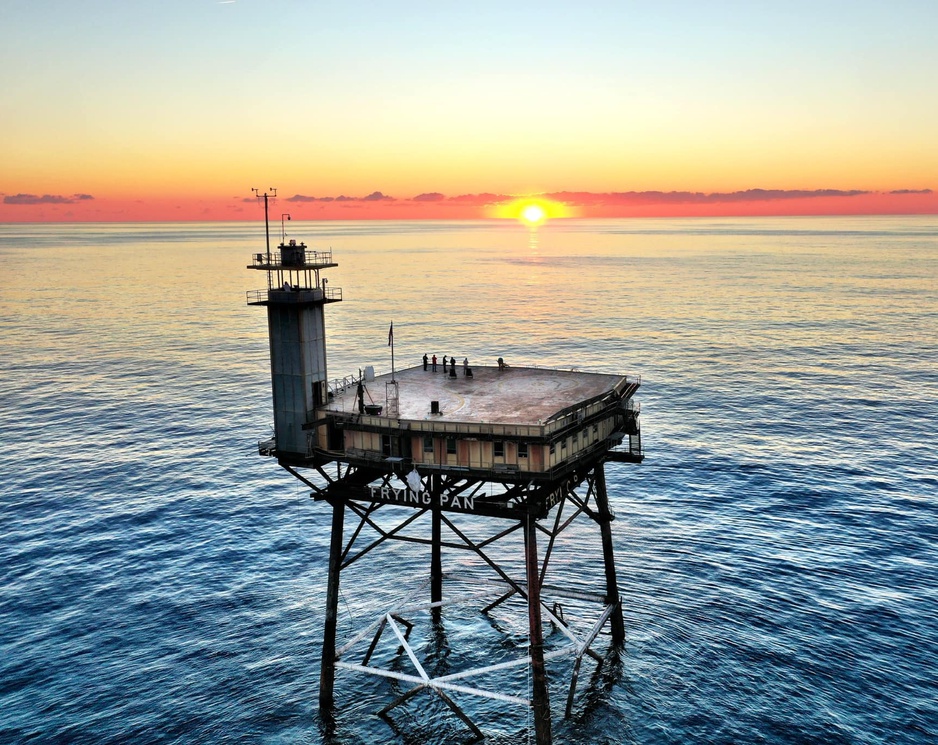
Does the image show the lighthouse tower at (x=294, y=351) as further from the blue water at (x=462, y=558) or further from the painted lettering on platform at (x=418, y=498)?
the blue water at (x=462, y=558)

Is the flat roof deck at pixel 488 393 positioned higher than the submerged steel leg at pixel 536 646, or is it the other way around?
the flat roof deck at pixel 488 393

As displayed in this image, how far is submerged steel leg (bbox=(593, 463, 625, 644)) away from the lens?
48562 millimetres

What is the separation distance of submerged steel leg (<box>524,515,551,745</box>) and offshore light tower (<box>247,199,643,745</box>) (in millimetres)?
56

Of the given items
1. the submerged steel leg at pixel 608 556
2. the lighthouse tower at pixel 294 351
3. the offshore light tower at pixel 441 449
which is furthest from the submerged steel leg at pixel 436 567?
the lighthouse tower at pixel 294 351

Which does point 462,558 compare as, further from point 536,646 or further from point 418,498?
point 536,646

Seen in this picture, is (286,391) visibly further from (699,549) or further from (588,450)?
(699,549)

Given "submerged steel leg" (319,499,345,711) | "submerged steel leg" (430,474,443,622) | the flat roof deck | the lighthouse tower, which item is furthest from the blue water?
the flat roof deck

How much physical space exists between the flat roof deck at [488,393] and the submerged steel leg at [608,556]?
540 centimetres

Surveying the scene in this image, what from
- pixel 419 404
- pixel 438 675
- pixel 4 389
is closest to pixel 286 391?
pixel 419 404

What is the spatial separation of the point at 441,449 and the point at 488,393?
890 cm

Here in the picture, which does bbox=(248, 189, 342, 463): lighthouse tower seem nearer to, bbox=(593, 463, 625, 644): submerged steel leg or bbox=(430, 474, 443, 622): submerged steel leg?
bbox=(430, 474, 443, 622): submerged steel leg

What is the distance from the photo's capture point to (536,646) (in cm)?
3981

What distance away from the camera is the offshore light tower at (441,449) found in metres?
40.2

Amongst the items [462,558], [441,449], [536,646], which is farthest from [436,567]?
[441,449]
